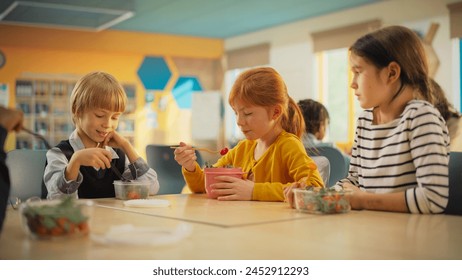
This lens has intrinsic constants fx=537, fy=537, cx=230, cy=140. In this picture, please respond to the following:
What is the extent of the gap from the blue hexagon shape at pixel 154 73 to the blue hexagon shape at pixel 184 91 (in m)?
0.25

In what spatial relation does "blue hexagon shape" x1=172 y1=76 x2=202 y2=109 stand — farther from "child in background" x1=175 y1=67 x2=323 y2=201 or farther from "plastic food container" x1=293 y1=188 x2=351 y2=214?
"plastic food container" x1=293 y1=188 x2=351 y2=214

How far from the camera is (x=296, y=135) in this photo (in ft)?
5.86

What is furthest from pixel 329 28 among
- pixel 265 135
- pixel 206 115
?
pixel 265 135

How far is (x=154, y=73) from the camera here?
8.77 meters

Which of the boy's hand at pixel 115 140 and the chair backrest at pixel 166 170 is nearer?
the boy's hand at pixel 115 140

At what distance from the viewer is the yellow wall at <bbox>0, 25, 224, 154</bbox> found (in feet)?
25.1

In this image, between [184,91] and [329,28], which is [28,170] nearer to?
[329,28]

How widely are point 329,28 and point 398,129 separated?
586cm

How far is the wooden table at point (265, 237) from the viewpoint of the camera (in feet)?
2.53

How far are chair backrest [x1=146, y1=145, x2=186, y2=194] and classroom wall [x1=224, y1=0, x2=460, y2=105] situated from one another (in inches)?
133

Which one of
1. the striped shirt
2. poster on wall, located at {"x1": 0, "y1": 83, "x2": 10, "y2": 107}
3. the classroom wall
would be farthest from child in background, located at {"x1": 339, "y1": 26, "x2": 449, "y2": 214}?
poster on wall, located at {"x1": 0, "y1": 83, "x2": 10, "y2": 107}

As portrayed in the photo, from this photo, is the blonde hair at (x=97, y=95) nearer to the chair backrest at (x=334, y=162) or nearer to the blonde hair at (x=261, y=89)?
the blonde hair at (x=261, y=89)

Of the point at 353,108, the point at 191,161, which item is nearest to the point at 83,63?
the point at 353,108

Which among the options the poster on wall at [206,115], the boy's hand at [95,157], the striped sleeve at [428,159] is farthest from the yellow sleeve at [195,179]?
the poster on wall at [206,115]
